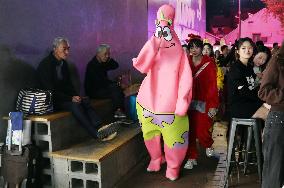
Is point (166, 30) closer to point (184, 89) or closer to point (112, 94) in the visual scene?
point (184, 89)

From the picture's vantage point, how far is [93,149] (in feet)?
14.3

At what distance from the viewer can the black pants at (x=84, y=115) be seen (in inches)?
184

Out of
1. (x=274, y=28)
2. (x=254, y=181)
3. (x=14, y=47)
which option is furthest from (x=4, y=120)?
(x=274, y=28)

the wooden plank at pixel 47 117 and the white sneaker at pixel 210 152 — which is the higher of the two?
the wooden plank at pixel 47 117

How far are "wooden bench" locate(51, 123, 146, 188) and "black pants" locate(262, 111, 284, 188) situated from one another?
1.62 m

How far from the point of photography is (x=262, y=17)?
769 inches

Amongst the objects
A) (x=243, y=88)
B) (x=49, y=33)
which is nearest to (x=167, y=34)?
(x=243, y=88)

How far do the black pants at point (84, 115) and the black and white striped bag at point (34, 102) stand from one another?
280 millimetres

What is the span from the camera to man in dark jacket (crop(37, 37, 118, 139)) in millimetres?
4602

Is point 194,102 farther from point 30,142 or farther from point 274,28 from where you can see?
point 274,28

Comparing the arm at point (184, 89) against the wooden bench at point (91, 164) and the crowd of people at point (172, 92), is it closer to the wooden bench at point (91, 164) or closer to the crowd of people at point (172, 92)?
the crowd of people at point (172, 92)

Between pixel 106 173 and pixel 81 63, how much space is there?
98.7 inches

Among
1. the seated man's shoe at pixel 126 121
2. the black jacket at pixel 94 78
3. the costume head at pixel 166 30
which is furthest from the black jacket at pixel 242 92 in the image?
the black jacket at pixel 94 78

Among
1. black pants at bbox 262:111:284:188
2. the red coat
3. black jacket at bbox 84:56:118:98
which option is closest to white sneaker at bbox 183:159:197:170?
the red coat
